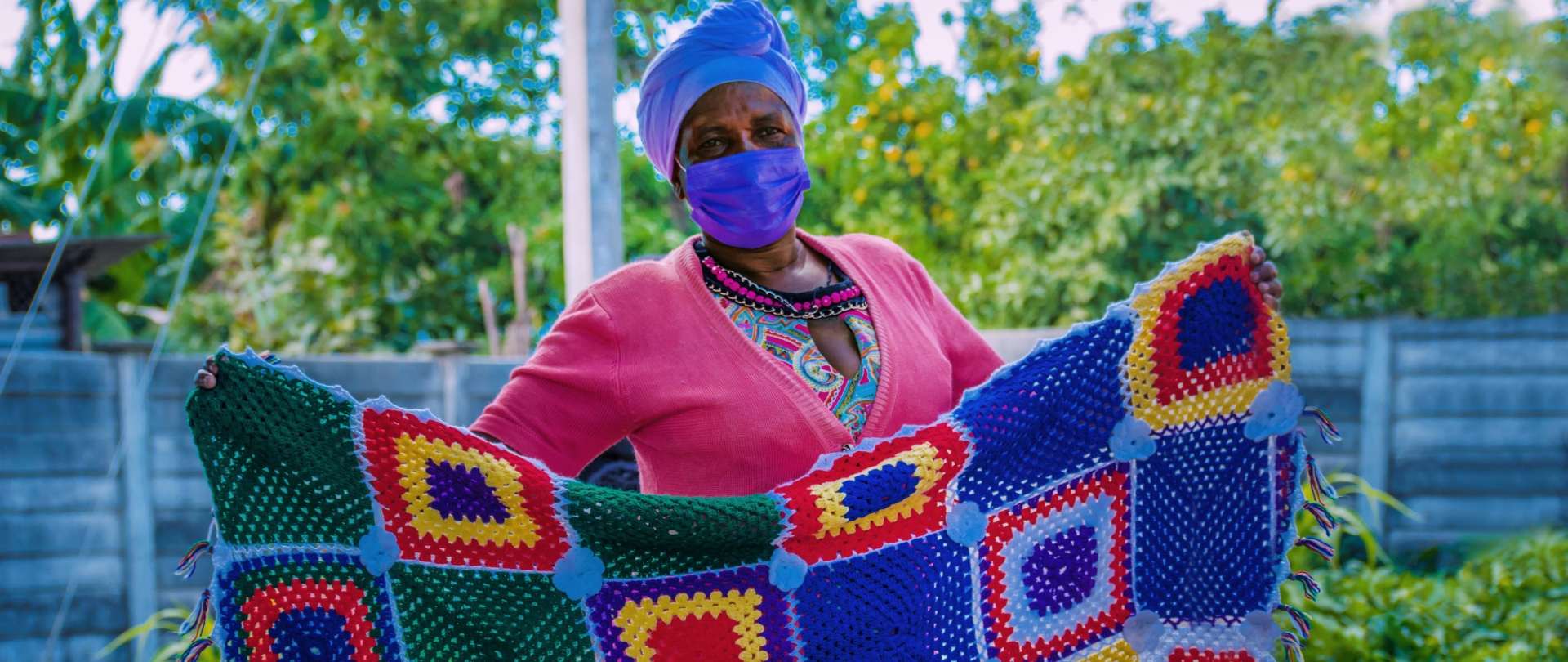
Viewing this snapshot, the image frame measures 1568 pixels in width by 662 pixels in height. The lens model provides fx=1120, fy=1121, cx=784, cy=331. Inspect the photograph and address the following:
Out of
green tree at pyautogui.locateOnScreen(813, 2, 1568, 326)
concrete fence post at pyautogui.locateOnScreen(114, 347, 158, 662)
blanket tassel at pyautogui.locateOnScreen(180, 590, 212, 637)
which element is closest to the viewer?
blanket tassel at pyautogui.locateOnScreen(180, 590, 212, 637)

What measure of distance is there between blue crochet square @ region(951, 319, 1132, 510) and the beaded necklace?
258mm

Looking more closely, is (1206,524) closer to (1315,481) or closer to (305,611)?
(1315,481)

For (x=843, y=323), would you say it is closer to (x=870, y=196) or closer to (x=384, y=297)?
(x=870, y=196)

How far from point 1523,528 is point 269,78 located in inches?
301

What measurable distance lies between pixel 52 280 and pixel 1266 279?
5.15m

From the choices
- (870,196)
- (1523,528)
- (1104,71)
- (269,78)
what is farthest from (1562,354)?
(269,78)

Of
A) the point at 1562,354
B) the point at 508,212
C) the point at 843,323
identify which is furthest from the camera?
the point at 508,212

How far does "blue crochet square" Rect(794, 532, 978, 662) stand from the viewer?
5.15 ft

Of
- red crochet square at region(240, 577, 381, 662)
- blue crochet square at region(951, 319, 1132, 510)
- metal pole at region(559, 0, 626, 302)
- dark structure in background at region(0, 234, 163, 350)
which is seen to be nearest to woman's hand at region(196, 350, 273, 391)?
red crochet square at region(240, 577, 381, 662)

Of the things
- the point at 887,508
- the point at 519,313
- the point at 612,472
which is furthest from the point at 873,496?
the point at 519,313

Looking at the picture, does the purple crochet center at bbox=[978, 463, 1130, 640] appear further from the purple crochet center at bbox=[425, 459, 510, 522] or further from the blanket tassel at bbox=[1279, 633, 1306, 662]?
the purple crochet center at bbox=[425, 459, 510, 522]

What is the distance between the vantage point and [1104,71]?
5.15 m

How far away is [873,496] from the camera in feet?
5.16

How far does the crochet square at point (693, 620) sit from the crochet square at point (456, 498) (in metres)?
0.12
